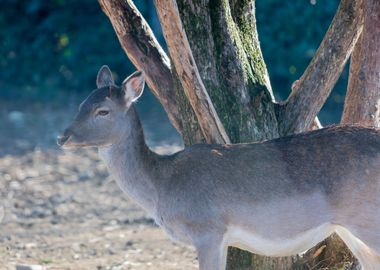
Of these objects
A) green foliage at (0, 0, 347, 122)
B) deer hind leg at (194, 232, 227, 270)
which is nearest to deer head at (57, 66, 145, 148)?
deer hind leg at (194, 232, 227, 270)

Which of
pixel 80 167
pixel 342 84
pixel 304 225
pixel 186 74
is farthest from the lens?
pixel 342 84

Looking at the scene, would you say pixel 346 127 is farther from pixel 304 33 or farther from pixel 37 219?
pixel 304 33

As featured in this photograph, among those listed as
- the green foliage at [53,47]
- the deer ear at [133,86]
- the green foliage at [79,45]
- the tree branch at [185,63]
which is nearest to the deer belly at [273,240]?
the tree branch at [185,63]

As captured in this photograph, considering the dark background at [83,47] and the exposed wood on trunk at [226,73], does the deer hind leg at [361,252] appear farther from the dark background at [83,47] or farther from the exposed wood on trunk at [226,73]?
the dark background at [83,47]

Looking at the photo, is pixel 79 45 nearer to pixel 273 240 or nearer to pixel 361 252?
pixel 361 252

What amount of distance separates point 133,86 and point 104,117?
302mm

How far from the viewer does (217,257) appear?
6.23m

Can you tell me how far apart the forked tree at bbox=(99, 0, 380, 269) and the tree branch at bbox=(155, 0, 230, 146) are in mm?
14

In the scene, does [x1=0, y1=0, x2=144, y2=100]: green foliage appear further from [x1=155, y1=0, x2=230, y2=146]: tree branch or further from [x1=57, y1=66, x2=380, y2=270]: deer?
[x1=57, y1=66, x2=380, y2=270]: deer

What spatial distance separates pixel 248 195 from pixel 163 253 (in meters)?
2.79

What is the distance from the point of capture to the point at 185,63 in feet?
21.8

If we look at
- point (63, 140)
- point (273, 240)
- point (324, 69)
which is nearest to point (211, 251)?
point (273, 240)

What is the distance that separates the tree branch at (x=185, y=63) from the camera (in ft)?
21.7

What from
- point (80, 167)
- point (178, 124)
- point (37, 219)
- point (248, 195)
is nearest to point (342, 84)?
point (80, 167)
